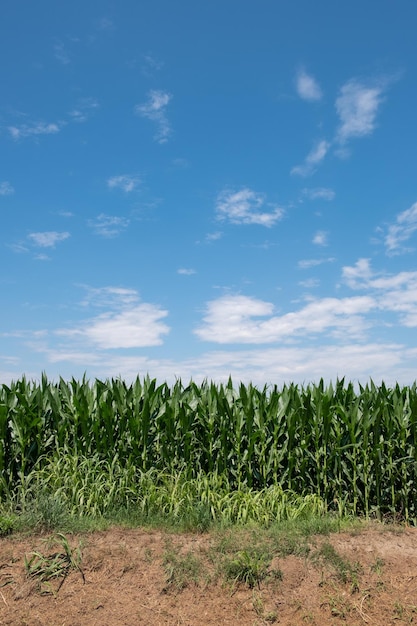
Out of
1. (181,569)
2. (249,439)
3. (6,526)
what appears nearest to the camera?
(181,569)

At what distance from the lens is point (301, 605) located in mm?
4664

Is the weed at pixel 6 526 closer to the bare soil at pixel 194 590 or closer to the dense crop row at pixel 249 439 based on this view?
the bare soil at pixel 194 590

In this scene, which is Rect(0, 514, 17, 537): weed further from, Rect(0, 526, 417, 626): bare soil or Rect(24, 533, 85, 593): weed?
Rect(24, 533, 85, 593): weed

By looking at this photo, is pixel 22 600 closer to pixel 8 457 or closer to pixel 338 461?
pixel 8 457

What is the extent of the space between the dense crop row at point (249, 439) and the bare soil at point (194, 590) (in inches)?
73.3

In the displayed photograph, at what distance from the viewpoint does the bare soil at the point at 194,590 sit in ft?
15.0

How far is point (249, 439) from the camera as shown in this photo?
23.8 ft

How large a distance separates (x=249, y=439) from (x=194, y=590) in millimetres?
2663

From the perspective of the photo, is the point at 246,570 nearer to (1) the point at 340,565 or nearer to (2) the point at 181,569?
(2) the point at 181,569

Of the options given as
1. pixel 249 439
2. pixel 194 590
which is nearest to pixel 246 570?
pixel 194 590

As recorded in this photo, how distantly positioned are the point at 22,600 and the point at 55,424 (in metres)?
3.19

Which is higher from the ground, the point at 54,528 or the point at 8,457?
the point at 8,457

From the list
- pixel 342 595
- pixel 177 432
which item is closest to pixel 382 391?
pixel 177 432

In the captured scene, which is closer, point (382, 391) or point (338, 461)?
point (338, 461)
